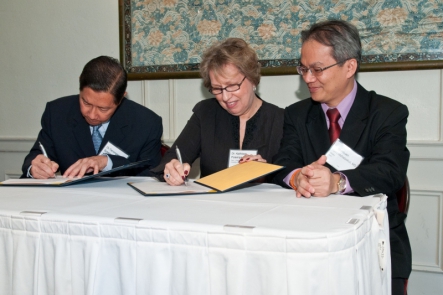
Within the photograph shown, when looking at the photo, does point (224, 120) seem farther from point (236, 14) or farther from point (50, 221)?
point (50, 221)

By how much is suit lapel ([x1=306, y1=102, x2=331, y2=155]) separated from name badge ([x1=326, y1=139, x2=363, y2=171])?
93 millimetres

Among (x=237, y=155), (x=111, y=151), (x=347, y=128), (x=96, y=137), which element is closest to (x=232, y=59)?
(x=237, y=155)

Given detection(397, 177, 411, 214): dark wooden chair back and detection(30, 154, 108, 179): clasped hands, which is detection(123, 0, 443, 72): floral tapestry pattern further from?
detection(30, 154, 108, 179): clasped hands

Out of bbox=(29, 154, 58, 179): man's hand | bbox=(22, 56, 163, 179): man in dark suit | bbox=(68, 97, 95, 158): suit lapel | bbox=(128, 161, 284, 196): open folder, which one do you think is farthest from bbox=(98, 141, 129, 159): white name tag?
bbox=(128, 161, 284, 196): open folder

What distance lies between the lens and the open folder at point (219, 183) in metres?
1.71

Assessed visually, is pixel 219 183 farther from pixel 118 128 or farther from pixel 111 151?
pixel 118 128

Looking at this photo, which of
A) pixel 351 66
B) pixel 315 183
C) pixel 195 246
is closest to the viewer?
pixel 195 246

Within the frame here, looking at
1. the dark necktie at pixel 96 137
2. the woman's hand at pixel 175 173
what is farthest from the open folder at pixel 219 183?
the dark necktie at pixel 96 137

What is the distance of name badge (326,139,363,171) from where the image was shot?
2.01 m

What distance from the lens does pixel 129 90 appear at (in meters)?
3.65

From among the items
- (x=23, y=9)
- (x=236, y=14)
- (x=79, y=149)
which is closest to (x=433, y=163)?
(x=236, y=14)

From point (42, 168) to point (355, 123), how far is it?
146cm

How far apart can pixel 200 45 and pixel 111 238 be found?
222 cm

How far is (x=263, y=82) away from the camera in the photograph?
10.7 ft
